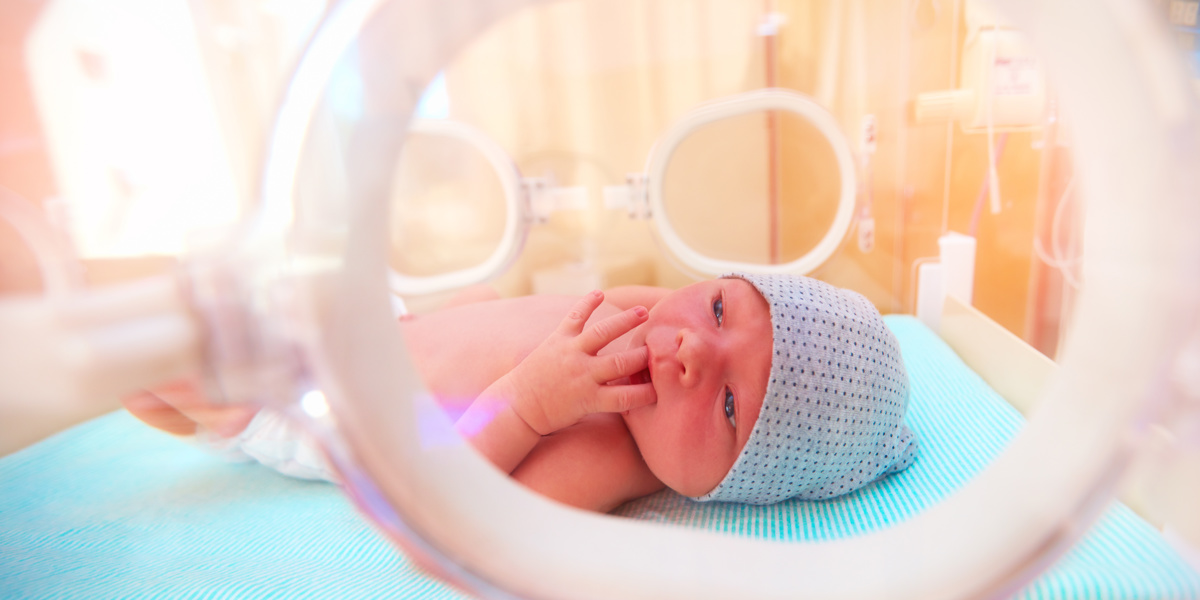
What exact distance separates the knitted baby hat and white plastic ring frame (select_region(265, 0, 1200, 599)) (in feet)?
0.70

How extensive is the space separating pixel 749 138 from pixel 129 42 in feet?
4.04

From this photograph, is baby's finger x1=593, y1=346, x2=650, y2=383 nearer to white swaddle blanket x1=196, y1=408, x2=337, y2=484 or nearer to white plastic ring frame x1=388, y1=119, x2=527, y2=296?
white swaddle blanket x1=196, y1=408, x2=337, y2=484

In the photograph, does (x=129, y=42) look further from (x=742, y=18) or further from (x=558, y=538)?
(x=742, y=18)

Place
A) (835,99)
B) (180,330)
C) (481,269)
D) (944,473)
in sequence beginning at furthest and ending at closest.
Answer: (835,99) → (481,269) → (944,473) → (180,330)

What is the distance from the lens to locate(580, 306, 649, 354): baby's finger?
0.66 m

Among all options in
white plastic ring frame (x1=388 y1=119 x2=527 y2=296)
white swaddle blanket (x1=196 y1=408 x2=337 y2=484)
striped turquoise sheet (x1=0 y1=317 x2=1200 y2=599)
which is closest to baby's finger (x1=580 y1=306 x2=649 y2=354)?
striped turquoise sheet (x1=0 y1=317 x2=1200 y2=599)

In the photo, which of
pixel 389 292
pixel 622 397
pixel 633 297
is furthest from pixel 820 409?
pixel 389 292

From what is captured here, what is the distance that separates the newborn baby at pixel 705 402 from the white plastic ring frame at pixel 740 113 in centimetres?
52

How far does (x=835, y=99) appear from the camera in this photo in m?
1.35

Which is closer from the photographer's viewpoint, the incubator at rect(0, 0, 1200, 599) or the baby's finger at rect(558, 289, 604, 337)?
the incubator at rect(0, 0, 1200, 599)

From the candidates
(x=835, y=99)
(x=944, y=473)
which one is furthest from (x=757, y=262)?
(x=944, y=473)

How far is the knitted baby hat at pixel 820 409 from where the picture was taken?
24.6 inches

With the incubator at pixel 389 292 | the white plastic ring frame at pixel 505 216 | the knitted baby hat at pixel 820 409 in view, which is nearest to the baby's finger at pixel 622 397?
the knitted baby hat at pixel 820 409

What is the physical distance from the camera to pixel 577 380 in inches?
25.7
